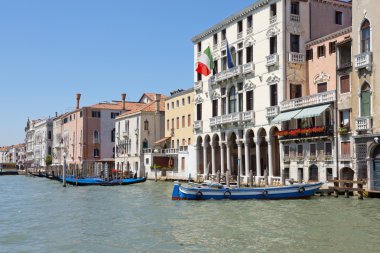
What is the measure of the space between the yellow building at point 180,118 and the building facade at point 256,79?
4689mm

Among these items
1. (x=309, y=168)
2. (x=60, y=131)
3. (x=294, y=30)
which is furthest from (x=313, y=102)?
(x=60, y=131)

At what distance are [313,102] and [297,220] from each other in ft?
43.1

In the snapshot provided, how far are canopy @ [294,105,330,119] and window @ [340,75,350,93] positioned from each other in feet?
4.36

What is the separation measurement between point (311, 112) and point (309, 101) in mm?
1263

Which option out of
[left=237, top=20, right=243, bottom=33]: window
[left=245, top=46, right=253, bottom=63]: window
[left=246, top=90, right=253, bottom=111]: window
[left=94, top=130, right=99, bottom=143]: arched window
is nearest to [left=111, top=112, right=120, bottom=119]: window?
[left=94, top=130, right=99, bottom=143]: arched window

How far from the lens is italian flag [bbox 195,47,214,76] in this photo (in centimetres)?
4225

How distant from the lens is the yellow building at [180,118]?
50.9m

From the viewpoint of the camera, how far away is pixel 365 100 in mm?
27578

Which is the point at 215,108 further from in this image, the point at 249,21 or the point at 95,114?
the point at 95,114

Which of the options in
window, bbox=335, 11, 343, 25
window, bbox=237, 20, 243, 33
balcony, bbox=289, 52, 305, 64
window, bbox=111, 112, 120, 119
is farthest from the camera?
window, bbox=111, 112, 120, 119

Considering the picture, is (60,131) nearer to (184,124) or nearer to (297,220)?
(184,124)

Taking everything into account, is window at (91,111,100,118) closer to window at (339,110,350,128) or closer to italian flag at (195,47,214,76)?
italian flag at (195,47,214,76)

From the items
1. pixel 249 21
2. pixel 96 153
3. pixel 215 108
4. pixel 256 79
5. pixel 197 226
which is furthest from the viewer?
pixel 96 153

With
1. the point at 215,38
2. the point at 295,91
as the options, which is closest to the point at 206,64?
the point at 215,38
